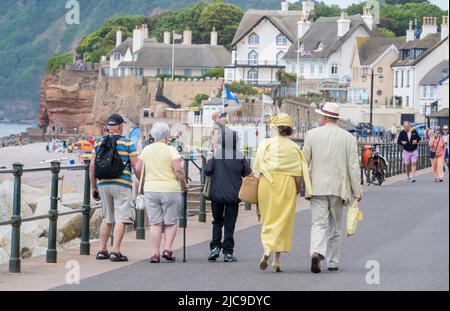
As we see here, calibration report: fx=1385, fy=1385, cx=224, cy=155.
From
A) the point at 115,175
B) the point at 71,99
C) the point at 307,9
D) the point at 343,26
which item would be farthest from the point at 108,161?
the point at 71,99

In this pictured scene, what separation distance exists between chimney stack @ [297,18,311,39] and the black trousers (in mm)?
126732

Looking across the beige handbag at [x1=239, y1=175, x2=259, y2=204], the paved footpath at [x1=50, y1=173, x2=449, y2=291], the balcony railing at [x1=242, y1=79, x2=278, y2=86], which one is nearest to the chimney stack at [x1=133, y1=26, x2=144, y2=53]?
the balcony railing at [x1=242, y1=79, x2=278, y2=86]

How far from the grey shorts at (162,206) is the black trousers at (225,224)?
1.93 feet

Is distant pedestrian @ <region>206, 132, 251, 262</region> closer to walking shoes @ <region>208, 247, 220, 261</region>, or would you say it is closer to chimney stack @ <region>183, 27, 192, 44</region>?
walking shoes @ <region>208, 247, 220, 261</region>

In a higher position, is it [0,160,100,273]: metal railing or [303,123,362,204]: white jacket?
[303,123,362,204]: white jacket

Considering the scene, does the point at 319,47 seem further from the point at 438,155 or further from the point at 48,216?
the point at 48,216

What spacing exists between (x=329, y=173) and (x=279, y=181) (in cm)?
58

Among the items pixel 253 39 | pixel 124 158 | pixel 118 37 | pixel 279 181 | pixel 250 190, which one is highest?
pixel 118 37

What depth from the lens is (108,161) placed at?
16.2 m

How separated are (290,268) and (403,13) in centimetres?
14552

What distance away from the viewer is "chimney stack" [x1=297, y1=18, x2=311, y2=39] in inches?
5625

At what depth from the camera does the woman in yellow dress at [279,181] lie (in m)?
15.5

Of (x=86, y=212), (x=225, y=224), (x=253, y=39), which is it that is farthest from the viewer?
(x=253, y=39)
